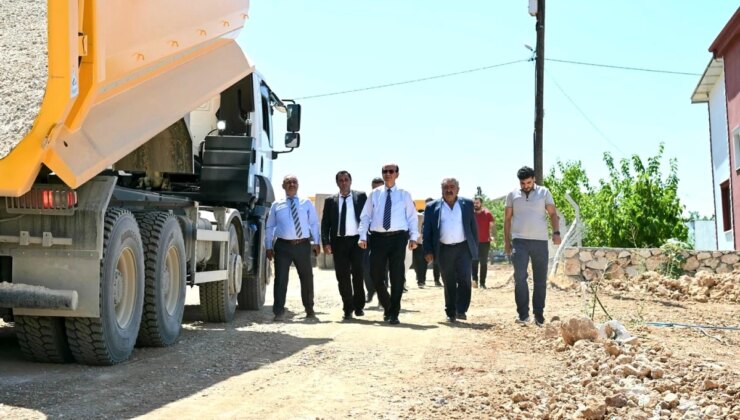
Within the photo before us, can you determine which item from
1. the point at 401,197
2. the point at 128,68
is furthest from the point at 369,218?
the point at 128,68

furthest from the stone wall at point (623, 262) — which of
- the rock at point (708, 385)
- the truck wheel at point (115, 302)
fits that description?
the rock at point (708, 385)

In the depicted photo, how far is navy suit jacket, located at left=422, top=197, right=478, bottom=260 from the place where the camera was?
11188 mm

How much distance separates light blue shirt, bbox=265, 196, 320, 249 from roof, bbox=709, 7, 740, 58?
14.2m

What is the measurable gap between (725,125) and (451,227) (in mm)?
16300

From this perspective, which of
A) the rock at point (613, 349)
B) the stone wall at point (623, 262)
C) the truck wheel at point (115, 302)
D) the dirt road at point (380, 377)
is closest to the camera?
the dirt road at point (380, 377)

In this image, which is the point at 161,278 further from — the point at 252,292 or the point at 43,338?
the point at 252,292

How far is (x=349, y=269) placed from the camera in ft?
38.4

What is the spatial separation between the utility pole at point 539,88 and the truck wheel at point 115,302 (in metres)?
14.6

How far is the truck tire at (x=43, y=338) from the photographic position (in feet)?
22.5

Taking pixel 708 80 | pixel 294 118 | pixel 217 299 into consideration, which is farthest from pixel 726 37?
pixel 217 299

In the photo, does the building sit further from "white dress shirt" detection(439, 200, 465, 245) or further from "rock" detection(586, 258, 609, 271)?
"white dress shirt" detection(439, 200, 465, 245)

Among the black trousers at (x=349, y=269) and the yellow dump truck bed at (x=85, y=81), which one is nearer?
the yellow dump truck bed at (x=85, y=81)

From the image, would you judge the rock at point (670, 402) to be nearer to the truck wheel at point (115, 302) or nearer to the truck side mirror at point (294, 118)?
the truck wheel at point (115, 302)

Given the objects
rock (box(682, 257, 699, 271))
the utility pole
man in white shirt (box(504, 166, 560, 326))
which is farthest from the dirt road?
the utility pole
